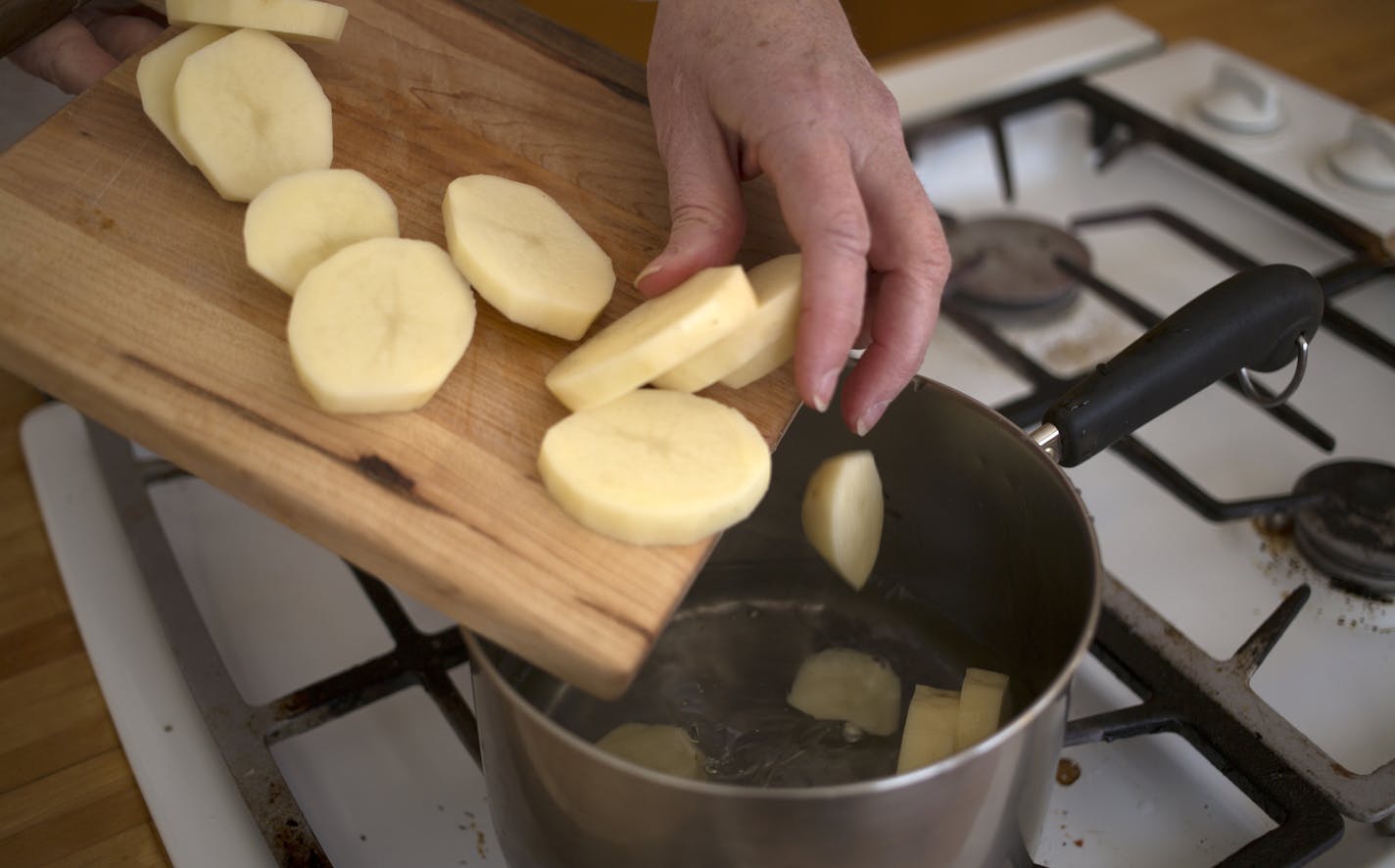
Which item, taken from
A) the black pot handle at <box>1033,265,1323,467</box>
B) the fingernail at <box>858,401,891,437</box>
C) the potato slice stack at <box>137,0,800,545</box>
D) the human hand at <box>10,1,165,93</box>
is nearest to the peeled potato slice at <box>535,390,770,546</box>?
the potato slice stack at <box>137,0,800,545</box>

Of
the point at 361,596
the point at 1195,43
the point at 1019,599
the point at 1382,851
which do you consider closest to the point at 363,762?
the point at 361,596

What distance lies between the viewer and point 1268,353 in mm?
818

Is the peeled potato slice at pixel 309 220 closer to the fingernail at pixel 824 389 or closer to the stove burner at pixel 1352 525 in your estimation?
the fingernail at pixel 824 389

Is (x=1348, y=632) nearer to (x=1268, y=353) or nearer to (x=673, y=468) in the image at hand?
(x=1268, y=353)

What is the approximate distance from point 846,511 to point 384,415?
30cm

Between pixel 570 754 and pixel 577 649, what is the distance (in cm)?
7

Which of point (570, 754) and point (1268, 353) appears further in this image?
point (1268, 353)

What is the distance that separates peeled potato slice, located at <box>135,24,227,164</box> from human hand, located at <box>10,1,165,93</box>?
0.08m

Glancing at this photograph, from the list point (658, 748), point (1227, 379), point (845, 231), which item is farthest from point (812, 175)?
point (1227, 379)

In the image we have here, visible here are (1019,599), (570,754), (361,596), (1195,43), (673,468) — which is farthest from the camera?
(1195,43)

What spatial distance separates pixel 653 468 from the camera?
0.63 m

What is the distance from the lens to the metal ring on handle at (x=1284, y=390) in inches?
32.4

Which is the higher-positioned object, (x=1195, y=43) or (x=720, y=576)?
(x=1195, y=43)

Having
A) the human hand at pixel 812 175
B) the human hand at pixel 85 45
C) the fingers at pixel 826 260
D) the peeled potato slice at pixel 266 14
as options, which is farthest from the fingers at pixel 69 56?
the fingers at pixel 826 260
